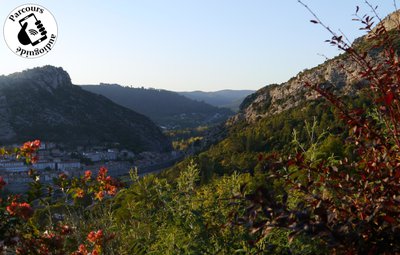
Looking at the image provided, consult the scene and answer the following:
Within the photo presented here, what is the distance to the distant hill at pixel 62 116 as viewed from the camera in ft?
308

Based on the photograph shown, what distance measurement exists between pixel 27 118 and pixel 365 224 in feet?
334

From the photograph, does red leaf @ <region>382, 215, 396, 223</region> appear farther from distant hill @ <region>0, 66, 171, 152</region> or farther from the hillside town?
distant hill @ <region>0, 66, 171, 152</region>

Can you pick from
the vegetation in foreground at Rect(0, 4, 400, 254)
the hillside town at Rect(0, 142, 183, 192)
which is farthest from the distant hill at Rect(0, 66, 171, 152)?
the vegetation in foreground at Rect(0, 4, 400, 254)

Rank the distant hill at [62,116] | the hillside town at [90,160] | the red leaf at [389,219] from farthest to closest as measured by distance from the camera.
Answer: the distant hill at [62,116]
the hillside town at [90,160]
the red leaf at [389,219]

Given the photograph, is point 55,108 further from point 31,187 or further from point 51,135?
point 31,187

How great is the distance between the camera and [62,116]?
4075 inches

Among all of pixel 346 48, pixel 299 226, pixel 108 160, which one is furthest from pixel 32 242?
pixel 108 160

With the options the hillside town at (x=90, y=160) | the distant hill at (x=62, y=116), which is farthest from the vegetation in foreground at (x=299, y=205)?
the distant hill at (x=62, y=116)

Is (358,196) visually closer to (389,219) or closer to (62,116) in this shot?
(389,219)

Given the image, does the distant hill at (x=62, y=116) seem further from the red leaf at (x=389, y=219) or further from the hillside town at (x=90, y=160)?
the red leaf at (x=389, y=219)

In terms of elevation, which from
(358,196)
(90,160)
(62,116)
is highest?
(358,196)

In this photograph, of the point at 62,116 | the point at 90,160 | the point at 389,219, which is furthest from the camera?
the point at 62,116

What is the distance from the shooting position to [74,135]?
101 meters

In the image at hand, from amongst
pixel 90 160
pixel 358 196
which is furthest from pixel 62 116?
pixel 358 196
